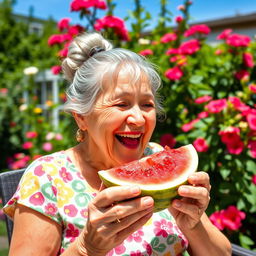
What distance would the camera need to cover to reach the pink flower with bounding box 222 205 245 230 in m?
2.75

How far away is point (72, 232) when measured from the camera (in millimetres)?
1606

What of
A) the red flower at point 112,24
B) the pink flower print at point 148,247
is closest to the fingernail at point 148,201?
the pink flower print at point 148,247

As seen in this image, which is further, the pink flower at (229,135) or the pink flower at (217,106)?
the pink flower at (217,106)

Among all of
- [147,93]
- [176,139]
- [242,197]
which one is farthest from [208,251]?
[176,139]

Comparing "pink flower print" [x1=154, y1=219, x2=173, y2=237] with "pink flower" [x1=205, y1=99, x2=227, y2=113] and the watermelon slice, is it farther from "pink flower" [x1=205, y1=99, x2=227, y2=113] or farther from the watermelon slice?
"pink flower" [x1=205, y1=99, x2=227, y2=113]

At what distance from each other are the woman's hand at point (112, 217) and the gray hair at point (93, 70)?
0.57m

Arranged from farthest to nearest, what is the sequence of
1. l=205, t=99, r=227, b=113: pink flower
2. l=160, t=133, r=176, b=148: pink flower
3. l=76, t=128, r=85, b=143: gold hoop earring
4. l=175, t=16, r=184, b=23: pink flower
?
l=175, t=16, r=184, b=23: pink flower
l=160, t=133, r=176, b=148: pink flower
l=205, t=99, r=227, b=113: pink flower
l=76, t=128, r=85, b=143: gold hoop earring

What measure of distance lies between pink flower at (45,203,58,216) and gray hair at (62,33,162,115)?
1.45 ft

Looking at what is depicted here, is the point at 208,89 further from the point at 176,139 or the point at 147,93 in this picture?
the point at 147,93

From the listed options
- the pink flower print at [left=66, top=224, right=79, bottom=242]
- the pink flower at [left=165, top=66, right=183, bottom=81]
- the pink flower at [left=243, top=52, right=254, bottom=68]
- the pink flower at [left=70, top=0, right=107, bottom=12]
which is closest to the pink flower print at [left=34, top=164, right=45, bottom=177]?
the pink flower print at [left=66, top=224, right=79, bottom=242]

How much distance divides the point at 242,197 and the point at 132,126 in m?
1.66

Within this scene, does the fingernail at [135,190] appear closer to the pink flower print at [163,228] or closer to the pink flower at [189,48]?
the pink flower print at [163,228]

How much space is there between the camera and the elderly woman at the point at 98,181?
1475mm

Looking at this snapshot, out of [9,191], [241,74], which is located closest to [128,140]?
[9,191]
